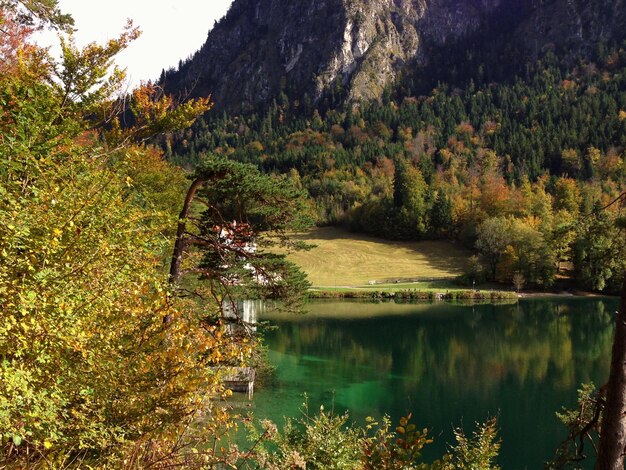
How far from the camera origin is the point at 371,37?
179m

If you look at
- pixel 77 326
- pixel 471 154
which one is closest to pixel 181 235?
pixel 77 326

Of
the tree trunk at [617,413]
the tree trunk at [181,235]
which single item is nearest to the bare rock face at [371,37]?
the tree trunk at [181,235]

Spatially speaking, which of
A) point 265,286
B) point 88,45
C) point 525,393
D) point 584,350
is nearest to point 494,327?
point 584,350

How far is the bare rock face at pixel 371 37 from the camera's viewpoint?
159250 millimetres

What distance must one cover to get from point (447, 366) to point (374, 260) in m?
45.3

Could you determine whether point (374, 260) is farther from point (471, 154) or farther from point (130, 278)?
point (130, 278)

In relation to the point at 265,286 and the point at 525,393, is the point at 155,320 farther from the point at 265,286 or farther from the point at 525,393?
the point at 525,393

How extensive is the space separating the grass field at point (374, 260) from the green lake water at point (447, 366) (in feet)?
59.3

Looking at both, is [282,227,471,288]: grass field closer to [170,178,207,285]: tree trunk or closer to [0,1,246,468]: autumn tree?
[170,178,207,285]: tree trunk

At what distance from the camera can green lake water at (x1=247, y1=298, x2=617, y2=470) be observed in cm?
1759

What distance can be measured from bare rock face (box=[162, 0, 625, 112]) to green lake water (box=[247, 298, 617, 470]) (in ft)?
431

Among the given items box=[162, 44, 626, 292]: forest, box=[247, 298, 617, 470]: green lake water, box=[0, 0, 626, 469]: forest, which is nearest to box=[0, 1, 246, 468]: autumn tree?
box=[0, 0, 626, 469]: forest

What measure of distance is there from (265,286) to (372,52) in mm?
174104

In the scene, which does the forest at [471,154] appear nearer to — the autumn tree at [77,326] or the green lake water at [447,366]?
the green lake water at [447,366]
